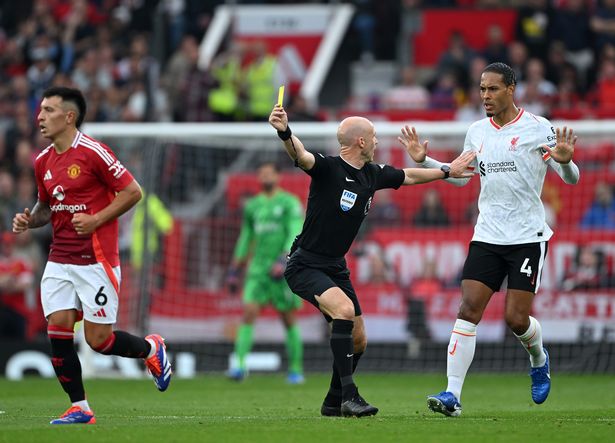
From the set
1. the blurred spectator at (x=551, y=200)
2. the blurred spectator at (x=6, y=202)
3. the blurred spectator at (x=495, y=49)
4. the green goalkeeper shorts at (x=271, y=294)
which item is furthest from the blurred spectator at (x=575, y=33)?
the blurred spectator at (x=6, y=202)

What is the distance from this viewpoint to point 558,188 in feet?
58.1

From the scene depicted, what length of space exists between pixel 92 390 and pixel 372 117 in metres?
7.42

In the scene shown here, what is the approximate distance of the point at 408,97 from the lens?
68.4 ft

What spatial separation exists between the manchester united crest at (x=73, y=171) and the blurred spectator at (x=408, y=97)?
11.7 meters

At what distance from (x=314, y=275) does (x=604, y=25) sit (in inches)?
523

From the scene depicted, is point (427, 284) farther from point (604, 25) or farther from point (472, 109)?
point (604, 25)

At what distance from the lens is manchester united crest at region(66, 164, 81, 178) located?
9445 millimetres

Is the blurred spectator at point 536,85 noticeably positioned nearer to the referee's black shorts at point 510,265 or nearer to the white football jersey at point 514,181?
the white football jersey at point 514,181

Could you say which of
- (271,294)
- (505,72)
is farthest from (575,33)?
(505,72)

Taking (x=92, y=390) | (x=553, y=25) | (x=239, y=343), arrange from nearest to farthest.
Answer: (x=92, y=390) < (x=239, y=343) < (x=553, y=25)

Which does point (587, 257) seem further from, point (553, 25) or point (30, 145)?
point (30, 145)

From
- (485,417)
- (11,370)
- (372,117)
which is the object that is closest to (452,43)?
(372,117)

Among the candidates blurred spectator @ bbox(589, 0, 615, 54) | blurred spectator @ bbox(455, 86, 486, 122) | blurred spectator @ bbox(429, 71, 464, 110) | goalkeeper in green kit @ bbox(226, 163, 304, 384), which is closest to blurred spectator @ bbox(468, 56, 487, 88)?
blurred spectator @ bbox(455, 86, 486, 122)

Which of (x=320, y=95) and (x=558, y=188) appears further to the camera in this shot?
(x=320, y=95)
